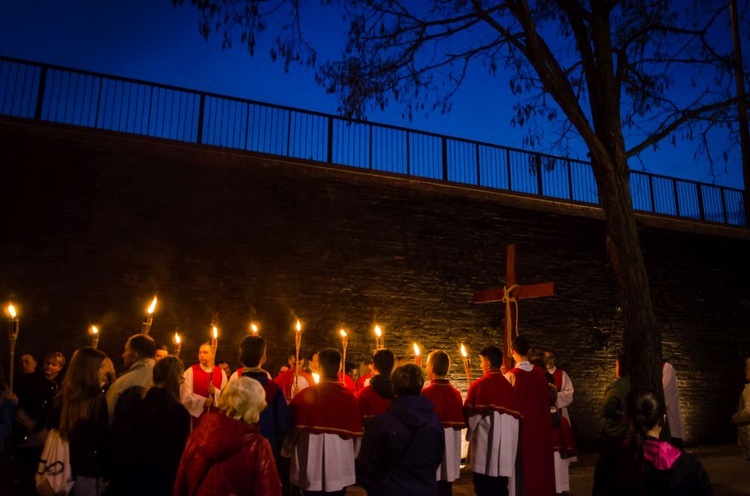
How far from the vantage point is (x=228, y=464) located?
3.55 meters

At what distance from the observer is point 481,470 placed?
701cm

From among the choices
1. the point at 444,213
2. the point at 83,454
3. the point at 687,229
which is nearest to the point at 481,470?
the point at 83,454

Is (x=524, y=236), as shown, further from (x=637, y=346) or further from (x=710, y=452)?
(x=637, y=346)

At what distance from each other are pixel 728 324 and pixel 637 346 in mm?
12376

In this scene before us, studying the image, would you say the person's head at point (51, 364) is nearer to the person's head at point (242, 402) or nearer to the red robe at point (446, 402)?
the red robe at point (446, 402)

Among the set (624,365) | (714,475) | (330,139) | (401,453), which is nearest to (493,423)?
Result: (624,365)

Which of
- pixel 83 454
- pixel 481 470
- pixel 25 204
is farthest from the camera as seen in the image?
pixel 25 204

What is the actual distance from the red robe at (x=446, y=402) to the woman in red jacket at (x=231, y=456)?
331 cm

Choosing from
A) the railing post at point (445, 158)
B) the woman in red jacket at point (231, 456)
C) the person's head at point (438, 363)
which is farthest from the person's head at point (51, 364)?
the railing post at point (445, 158)

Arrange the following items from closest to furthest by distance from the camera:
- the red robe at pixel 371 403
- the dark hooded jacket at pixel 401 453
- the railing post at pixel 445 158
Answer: the dark hooded jacket at pixel 401 453 < the red robe at pixel 371 403 < the railing post at pixel 445 158

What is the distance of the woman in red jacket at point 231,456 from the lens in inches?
139

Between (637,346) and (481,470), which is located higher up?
(637,346)

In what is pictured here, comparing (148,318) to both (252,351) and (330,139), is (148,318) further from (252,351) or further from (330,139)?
(330,139)

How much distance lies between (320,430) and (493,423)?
2269mm
